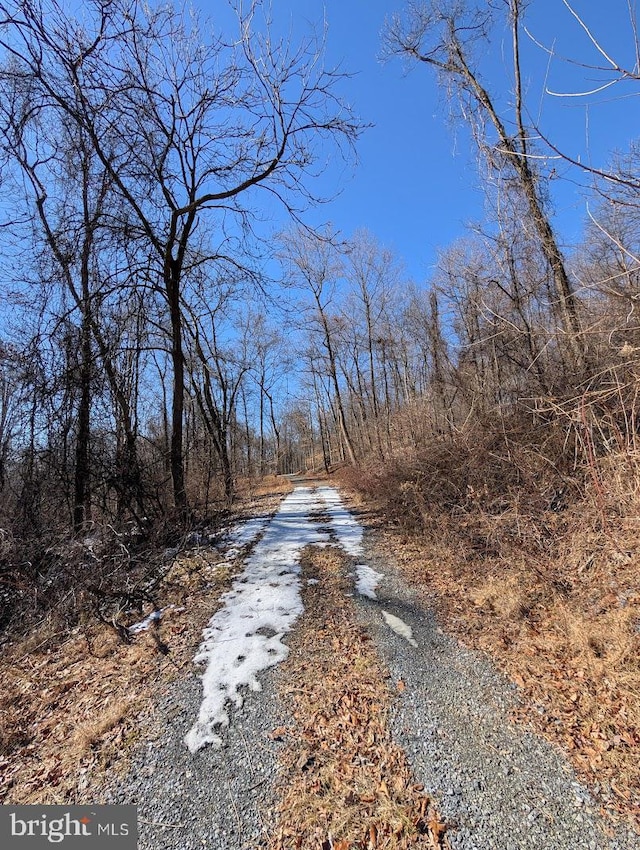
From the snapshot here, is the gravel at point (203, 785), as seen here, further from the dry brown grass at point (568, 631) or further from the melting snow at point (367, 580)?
the melting snow at point (367, 580)

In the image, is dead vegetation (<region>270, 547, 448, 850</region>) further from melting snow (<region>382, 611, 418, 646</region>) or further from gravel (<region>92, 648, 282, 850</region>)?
melting snow (<region>382, 611, 418, 646</region>)

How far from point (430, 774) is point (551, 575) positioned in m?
2.68

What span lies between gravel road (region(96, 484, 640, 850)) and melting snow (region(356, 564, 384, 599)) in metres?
1.56

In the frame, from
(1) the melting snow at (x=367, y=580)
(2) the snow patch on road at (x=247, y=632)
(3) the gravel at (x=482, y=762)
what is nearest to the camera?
(3) the gravel at (x=482, y=762)

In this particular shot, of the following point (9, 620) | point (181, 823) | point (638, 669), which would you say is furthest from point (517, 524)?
point (9, 620)

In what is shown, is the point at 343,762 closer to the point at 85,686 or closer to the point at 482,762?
the point at 482,762

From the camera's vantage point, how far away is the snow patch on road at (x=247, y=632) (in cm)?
285

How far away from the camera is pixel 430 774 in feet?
6.97

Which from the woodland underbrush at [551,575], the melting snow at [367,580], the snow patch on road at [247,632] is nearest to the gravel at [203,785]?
the snow patch on road at [247,632]

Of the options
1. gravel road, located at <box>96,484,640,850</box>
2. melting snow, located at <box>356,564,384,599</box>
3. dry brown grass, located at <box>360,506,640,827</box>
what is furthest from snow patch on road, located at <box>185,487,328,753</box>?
dry brown grass, located at <box>360,506,640,827</box>

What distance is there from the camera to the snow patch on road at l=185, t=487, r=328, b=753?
9.34 ft

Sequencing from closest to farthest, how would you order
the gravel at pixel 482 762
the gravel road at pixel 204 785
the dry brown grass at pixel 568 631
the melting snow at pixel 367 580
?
the gravel at pixel 482 762 → the gravel road at pixel 204 785 → the dry brown grass at pixel 568 631 → the melting snow at pixel 367 580

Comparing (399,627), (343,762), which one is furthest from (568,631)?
(343,762)

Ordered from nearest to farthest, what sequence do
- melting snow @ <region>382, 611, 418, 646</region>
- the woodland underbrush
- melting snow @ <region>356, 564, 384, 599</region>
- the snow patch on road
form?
the woodland underbrush
the snow patch on road
melting snow @ <region>382, 611, 418, 646</region>
melting snow @ <region>356, 564, 384, 599</region>
